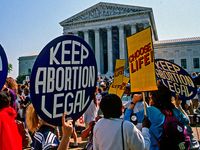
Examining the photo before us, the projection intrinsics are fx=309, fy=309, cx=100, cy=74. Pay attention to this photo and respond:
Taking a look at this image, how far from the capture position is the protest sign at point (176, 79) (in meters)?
5.12

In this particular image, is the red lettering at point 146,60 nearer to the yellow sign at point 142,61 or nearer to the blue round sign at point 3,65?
the yellow sign at point 142,61

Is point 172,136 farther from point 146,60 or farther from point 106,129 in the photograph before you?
point 146,60

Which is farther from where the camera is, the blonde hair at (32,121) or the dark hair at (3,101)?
the blonde hair at (32,121)

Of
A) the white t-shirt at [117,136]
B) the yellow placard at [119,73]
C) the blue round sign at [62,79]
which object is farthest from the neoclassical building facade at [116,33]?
the blue round sign at [62,79]

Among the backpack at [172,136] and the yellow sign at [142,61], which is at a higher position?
the yellow sign at [142,61]

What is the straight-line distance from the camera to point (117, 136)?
2510 millimetres

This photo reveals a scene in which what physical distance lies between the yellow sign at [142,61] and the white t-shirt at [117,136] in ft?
2.88

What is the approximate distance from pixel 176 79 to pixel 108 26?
5007 centimetres

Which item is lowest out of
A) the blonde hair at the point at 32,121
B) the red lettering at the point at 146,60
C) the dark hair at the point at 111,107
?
the blonde hair at the point at 32,121

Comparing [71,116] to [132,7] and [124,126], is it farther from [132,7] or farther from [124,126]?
[132,7]

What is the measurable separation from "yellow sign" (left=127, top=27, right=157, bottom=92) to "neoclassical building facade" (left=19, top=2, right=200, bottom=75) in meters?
47.5

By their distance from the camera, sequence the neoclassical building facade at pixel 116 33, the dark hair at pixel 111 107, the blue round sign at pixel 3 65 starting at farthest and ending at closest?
the neoclassical building facade at pixel 116 33
the dark hair at pixel 111 107
the blue round sign at pixel 3 65

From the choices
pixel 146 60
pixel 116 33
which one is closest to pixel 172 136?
pixel 146 60

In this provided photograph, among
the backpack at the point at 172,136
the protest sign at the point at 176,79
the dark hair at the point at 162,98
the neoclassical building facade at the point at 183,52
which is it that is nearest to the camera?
the backpack at the point at 172,136
